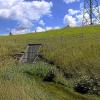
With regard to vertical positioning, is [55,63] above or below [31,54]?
below

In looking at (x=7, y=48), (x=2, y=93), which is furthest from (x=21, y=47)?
(x=2, y=93)

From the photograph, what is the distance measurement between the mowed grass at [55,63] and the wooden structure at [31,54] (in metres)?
0.45

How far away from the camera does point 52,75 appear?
21.5 metres

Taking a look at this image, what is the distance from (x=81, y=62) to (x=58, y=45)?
399cm

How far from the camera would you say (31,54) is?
1052 inches

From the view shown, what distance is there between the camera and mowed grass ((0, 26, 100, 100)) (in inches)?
542

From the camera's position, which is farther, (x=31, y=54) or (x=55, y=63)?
(x=31, y=54)

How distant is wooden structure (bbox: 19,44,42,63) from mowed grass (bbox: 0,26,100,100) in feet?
1.48

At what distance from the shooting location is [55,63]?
2417 centimetres

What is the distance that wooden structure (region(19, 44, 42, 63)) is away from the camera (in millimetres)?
25728

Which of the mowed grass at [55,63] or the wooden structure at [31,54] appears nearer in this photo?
the mowed grass at [55,63]

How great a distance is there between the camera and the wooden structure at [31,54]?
25728mm

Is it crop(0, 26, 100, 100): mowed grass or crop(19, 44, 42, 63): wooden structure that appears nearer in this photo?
crop(0, 26, 100, 100): mowed grass

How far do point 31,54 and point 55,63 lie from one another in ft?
9.93
